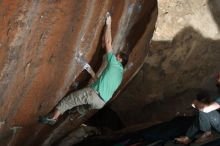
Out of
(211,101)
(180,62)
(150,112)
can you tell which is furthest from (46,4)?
(150,112)

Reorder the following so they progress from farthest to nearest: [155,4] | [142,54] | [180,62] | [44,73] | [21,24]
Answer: [180,62], [142,54], [155,4], [44,73], [21,24]

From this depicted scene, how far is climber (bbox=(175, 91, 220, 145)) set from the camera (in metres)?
4.45

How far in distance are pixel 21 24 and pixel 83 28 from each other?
2.62 feet

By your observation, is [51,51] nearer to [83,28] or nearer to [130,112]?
[83,28]

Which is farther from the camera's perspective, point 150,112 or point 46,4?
point 150,112

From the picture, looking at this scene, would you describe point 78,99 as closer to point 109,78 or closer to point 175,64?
point 109,78

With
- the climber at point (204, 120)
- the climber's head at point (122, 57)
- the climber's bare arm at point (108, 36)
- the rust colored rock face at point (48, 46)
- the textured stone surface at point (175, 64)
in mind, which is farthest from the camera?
the textured stone surface at point (175, 64)

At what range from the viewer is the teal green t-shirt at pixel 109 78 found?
4016 mm

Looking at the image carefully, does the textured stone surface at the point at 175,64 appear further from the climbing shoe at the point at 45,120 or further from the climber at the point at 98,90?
the climbing shoe at the point at 45,120

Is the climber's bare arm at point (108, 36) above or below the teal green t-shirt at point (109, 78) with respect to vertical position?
above

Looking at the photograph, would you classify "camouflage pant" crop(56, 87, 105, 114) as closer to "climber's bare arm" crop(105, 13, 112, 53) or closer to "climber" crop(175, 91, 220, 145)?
"climber's bare arm" crop(105, 13, 112, 53)

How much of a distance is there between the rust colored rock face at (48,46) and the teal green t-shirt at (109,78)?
0.15m

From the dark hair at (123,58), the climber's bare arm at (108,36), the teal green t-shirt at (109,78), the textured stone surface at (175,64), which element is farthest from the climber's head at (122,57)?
the textured stone surface at (175,64)

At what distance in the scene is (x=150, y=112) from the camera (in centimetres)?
674
